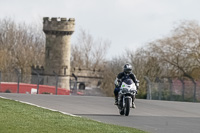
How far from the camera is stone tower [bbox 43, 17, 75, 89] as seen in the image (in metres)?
100

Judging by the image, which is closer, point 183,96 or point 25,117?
point 25,117

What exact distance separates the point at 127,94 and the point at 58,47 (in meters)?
79.1

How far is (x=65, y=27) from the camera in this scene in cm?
10225

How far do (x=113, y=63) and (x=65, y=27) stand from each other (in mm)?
16219

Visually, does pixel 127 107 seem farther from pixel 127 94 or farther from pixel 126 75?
pixel 126 75

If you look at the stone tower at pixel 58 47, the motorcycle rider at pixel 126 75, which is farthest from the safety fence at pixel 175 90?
the stone tower at pixel 58 47

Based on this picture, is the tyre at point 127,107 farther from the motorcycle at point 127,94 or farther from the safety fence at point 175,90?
the safety fence at point 175,90

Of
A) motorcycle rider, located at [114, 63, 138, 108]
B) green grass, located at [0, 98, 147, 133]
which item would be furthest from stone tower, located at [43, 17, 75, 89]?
green grass, located at [0, 98, 147, 133]

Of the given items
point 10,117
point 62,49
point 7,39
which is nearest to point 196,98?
point 10,117

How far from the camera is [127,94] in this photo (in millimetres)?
21344

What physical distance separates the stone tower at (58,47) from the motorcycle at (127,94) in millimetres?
78538

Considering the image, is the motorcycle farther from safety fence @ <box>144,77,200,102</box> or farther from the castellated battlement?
the castellated battlement

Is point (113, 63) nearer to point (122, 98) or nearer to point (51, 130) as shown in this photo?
point (122, 98)

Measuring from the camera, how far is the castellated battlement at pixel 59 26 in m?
101
